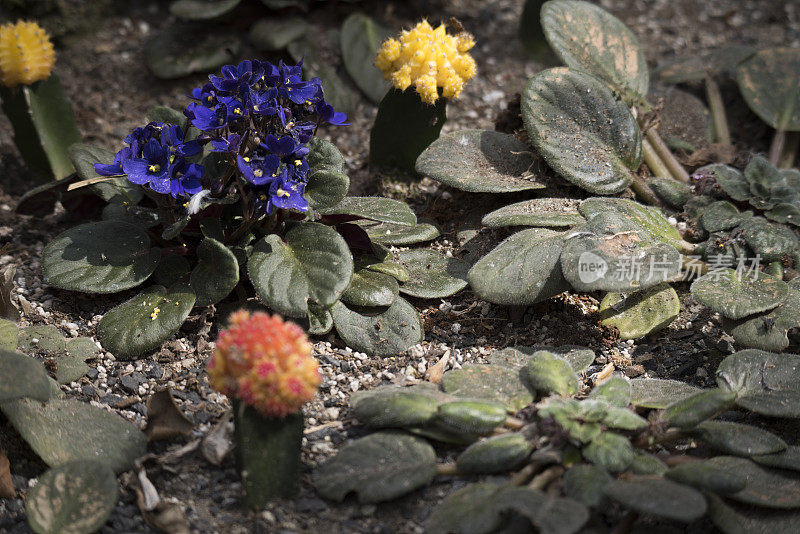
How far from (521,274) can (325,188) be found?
68 cm

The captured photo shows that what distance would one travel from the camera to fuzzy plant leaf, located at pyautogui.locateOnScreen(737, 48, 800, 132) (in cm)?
345

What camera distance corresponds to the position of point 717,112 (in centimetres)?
361

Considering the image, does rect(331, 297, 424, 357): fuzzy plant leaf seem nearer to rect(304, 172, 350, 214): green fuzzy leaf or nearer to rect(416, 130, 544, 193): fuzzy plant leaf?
rect(304, 172, 350, 214): green fuzzy leaf

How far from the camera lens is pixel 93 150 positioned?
9.04 ft

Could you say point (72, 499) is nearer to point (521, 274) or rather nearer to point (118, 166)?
point (118, 166)

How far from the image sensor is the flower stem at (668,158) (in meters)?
3.17

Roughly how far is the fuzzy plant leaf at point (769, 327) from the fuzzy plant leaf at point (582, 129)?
0.68 m

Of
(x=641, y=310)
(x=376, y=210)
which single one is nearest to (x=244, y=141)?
(x=376, y=210)

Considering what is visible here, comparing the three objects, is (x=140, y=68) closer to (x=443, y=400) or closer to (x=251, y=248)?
(x=251, y=248)

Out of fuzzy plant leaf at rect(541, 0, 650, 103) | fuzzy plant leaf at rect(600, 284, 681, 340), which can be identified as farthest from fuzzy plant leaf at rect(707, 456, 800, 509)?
fuzzy plant leaf at rect(541, 0, 650, 103)

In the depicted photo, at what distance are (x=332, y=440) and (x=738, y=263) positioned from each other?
1548 mm

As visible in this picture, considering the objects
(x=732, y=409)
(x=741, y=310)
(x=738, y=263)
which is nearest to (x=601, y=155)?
(x=738, y=263)

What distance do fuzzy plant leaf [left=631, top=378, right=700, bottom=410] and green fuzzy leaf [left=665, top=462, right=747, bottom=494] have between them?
29 centimetres

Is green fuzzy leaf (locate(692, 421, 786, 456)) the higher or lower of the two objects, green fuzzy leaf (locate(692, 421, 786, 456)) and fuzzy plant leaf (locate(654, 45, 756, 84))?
the lower
